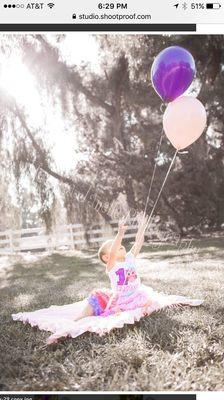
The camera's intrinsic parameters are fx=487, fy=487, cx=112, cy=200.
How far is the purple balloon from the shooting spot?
369cm

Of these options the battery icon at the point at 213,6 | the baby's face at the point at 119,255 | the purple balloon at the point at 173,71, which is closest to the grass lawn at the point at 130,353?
the baby's face at the point at 119,255

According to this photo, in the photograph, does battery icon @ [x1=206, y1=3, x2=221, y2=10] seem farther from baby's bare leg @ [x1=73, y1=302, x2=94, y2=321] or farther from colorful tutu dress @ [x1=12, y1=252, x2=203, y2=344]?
baby's bare leg @ [x1=73, y1=302, x2=94, y2=321]

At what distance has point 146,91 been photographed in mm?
10812

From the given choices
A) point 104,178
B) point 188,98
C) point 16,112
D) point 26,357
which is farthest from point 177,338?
point 104,178

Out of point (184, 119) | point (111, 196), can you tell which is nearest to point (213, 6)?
point (184, 119)

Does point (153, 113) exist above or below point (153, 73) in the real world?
above

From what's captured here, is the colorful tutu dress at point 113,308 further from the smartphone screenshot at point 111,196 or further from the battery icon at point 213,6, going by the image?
the battery icon at point 213,6

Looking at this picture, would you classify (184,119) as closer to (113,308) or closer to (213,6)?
(213,6)

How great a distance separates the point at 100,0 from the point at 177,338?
6.94 ft

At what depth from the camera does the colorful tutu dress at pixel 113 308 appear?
3.19 metres

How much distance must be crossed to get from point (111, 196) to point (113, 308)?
6.94 m

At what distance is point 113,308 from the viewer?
3611mm

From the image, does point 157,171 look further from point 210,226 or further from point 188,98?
point 188,98

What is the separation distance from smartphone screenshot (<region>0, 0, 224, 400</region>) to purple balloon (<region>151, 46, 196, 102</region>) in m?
0.01
